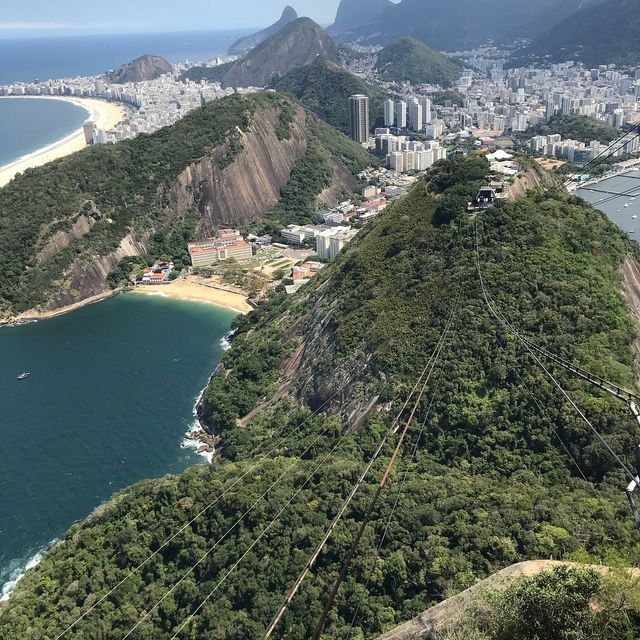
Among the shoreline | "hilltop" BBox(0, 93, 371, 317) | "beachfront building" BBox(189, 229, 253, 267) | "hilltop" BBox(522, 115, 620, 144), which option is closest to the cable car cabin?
the shoreline

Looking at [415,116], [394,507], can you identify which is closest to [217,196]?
[394,507]

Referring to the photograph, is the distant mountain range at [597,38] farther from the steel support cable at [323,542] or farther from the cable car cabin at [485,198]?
the steel support cable at [323,542]

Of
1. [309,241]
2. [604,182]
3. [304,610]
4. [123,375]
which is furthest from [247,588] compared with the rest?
[604,182]

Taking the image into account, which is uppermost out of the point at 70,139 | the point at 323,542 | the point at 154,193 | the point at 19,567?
the point at 70,139

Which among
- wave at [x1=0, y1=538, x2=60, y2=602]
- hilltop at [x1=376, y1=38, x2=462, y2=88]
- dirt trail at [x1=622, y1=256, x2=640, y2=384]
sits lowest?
wave at [x1=0, y1=538, x2=60, y2=602]

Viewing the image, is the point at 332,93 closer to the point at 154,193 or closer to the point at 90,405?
the point at 154,193

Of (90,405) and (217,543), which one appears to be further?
(90,405)

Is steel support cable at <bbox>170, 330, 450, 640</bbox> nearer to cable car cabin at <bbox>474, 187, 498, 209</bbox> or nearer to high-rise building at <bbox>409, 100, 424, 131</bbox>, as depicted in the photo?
cable car cabin at <bbox>474, 187, 498, 209</bbox>
